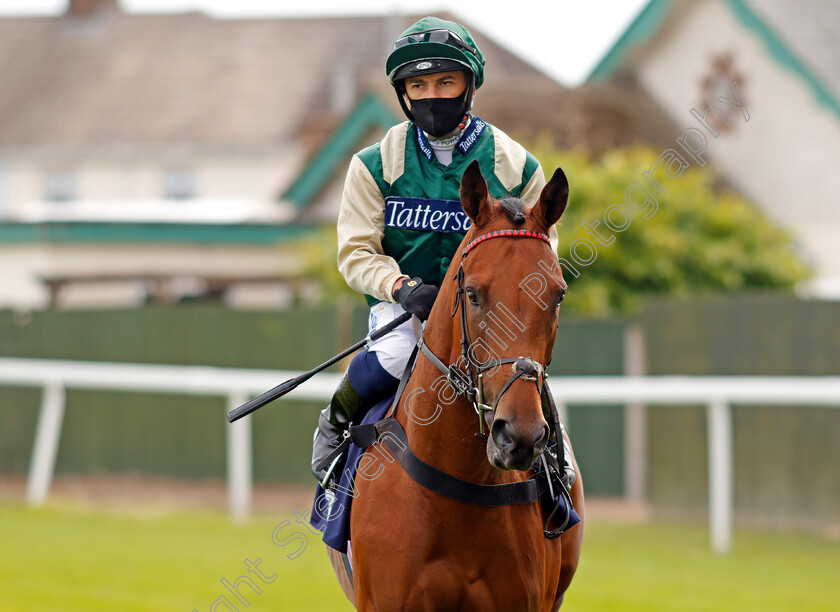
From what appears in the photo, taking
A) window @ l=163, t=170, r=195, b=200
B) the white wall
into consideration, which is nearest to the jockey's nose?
the white wall

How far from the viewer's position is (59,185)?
117 feet

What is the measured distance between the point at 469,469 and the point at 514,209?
803 millimetres

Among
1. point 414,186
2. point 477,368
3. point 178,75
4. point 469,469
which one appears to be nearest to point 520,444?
point 477,368

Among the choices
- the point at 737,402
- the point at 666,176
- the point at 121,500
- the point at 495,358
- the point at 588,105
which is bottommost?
the point at 121,500

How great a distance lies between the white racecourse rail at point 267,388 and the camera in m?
8.91

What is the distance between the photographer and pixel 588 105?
17.5m

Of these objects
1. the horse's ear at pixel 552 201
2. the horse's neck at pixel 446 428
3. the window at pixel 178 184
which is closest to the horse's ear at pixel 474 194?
the horse's ear at pixel 552 201

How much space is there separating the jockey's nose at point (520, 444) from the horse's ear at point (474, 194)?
69cm

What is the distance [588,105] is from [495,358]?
48.4 ft

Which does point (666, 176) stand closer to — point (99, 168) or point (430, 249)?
point (430, 249)

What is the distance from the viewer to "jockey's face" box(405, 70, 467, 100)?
13.6ft

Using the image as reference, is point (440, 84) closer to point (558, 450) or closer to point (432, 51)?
point (432, 51)

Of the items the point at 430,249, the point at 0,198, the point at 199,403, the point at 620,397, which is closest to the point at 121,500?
the point at 199,403

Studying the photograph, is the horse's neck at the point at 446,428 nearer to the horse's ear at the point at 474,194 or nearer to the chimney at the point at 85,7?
the horse's ear at the point at 474,194
